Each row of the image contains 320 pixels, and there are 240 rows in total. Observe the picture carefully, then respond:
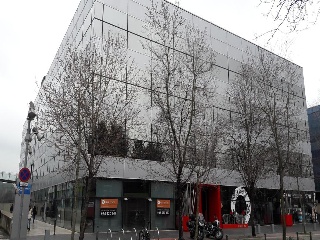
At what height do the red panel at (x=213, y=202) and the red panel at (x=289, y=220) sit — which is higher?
the red panel at (x=213, y=202)

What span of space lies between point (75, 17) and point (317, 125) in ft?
116

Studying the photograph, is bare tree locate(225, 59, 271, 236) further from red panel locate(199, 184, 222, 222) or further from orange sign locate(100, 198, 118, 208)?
orange sign locate(100, 198, 118, 208)

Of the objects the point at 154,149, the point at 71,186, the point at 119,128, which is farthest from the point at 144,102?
A: the point at 119,128

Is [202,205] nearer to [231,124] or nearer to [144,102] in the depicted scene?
[231,124]

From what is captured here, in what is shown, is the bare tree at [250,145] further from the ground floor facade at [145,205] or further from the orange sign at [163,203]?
the orange sign at [163,203]

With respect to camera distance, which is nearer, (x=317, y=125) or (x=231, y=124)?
(x=231, y=124)

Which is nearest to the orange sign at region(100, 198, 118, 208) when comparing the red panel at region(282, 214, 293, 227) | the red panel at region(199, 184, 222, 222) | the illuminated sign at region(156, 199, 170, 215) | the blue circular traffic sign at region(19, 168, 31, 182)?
the illuminated sign at region(156, 199, 170, 215)

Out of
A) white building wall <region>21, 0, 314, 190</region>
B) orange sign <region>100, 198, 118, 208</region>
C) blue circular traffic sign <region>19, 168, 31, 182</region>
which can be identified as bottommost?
orange sign <region>100, 198, 118, 208</region>

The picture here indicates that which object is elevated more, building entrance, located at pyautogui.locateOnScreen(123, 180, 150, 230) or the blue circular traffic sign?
the blue circular traffic sign

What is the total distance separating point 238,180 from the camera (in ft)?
105

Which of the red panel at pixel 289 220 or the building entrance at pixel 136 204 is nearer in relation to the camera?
the building entrance at pixel 136 204

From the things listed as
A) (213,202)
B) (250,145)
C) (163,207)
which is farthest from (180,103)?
(213,202)

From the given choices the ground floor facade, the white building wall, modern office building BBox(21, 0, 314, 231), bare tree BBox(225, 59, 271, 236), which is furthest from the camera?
the white building wall

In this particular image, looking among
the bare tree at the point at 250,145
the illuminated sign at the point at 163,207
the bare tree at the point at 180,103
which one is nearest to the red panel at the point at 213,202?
the bare tree at the point at 250,145
